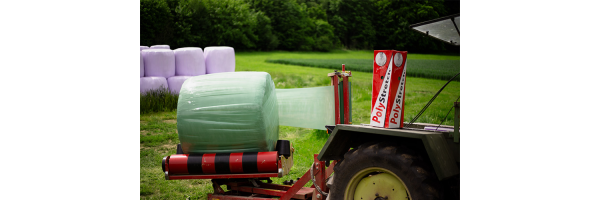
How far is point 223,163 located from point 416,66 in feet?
11.5

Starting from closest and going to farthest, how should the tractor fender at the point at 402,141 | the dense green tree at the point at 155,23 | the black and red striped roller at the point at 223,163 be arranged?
the tractor fender at the point at 402,141, the black and red striped roller at the point at 223,163, the dense green tree at the point at 155,23

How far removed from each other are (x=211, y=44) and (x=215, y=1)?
0.62 meters

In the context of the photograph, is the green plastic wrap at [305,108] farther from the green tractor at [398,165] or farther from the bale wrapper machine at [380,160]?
the green tractor at [398,165]

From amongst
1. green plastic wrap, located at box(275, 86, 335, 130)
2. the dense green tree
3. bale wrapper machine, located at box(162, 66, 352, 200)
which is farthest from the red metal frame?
the dense green tree

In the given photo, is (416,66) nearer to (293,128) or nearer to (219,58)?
(293,128)

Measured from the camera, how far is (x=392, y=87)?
2262mm

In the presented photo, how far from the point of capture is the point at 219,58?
6.16m

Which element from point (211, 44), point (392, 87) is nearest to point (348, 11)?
point (211, 44)

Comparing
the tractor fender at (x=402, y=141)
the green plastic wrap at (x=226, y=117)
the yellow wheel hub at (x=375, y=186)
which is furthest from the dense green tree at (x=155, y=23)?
the yellow wheel hub at (x=375, y=186)

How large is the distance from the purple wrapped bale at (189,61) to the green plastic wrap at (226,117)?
10.9 feet

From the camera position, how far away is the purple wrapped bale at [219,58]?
20.1 ft

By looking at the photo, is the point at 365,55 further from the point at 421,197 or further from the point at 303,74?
the point at 421,197

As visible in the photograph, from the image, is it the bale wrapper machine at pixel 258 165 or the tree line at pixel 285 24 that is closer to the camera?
the bale wrapper machine at pixel 258 165

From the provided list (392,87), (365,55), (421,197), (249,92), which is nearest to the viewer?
(421,197)
